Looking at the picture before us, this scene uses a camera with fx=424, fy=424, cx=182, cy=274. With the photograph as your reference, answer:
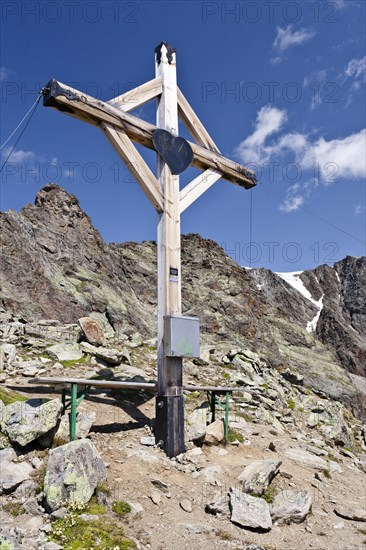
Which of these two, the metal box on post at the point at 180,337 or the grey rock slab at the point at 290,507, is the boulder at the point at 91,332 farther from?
the grey rock slab at the point at 290,507

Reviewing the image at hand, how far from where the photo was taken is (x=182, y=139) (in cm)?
885

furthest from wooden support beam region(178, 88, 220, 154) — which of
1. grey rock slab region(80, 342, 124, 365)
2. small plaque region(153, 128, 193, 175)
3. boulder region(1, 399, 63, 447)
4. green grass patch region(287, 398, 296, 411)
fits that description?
green grass patch region(287, 398, 296, 411)

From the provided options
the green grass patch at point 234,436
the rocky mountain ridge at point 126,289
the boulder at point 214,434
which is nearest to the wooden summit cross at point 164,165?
the boulder at point 214,434

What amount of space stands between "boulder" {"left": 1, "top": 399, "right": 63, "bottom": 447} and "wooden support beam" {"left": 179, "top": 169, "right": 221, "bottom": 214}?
14.5 feet

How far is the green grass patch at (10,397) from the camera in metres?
7.16

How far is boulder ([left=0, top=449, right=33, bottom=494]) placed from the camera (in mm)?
5359

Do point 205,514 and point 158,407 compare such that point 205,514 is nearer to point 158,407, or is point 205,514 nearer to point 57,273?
point 158,407

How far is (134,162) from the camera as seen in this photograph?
7863 millimetres

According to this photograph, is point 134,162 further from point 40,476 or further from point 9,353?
point 9,353

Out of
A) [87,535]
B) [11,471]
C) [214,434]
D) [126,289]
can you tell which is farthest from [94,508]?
[126,289]

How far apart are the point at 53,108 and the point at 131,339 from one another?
397 inches

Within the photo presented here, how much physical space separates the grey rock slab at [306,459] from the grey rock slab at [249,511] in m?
2.81

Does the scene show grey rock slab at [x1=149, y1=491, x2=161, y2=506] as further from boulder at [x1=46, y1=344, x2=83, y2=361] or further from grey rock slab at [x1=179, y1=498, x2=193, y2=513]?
boulder at [x1=46, y1=344, x2=83, y2=361]

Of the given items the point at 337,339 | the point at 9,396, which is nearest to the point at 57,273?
the point at 9,396
